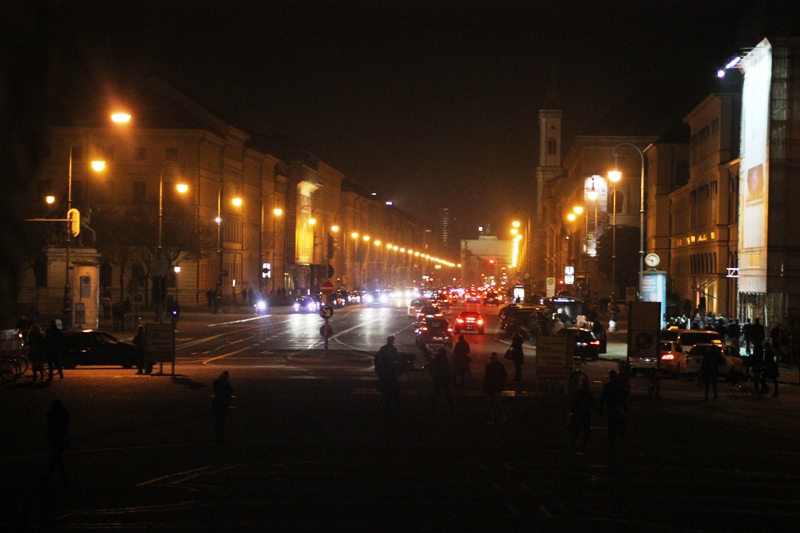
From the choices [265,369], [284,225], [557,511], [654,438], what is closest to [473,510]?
[557,511]

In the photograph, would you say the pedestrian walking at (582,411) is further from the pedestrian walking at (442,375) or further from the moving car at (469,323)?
the moving car at (469,323)

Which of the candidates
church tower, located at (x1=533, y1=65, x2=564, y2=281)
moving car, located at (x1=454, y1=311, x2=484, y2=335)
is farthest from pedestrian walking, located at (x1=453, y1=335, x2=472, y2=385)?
church tower, located at (x1=533, y1=65, x2=564, y2=281)

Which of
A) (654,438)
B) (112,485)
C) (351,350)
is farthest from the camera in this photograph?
(351,350)

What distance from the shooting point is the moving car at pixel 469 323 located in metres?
62.2

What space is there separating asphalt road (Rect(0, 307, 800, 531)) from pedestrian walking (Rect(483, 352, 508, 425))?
14.5 inches

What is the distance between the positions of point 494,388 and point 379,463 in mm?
5948

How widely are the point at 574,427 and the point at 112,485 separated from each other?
795cm

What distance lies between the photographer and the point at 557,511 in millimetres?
13430

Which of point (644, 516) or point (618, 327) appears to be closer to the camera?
point (644, 516)

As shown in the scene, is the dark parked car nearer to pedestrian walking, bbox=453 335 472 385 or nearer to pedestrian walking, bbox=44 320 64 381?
pedestrian walking, bbox=44 320 64 381

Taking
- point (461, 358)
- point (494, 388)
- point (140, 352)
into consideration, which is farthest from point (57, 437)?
point (140, 352)

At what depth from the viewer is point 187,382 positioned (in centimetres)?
3048

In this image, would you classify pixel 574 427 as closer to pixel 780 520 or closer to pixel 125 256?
pixel 780 520

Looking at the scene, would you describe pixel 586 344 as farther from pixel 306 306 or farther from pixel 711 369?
pixel 306 306
